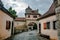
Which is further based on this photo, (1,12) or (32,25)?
(32,25)

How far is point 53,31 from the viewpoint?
14.4 m

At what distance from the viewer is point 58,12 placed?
3521 millimetres

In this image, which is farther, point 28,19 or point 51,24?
point 28,19

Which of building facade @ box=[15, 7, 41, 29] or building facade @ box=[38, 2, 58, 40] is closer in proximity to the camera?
building facade @ box=[38, 2, 58, 40]

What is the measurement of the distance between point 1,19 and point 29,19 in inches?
1503

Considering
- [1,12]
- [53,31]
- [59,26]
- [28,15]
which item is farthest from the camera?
[28,15]

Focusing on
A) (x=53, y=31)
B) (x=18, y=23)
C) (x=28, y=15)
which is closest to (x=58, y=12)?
(x=53, y=31)

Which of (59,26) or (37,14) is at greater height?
(37,14)

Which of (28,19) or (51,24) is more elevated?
(28,19)

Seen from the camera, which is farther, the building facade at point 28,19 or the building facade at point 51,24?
the building facade at point 28,19

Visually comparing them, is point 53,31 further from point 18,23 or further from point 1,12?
point 18,23

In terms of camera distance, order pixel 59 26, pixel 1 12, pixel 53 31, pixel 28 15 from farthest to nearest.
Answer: pixel 28 15, pixel 53 31, pixel 1 12, pixel 59 26

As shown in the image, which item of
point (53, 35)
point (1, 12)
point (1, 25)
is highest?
point (1, 12)

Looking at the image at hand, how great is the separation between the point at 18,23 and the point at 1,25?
36.0 m
